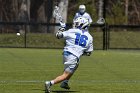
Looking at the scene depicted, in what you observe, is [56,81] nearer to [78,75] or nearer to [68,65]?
[68,65]

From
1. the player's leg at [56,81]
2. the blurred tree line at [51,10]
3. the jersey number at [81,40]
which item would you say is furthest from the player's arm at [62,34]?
the blurred tree line at [51,10]

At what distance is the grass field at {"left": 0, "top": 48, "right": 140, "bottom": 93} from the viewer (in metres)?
14.7

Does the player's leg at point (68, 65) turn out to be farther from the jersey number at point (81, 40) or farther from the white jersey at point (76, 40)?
the jersey number at point (81, 40)

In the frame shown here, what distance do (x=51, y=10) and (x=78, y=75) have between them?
34587 millimetres

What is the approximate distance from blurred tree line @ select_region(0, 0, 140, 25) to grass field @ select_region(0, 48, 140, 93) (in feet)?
69.7

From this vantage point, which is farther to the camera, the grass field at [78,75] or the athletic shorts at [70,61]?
the grass field at [78,75]

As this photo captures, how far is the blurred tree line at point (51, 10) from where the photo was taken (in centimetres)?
5269

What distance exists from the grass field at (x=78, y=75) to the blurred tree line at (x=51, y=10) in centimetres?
2126

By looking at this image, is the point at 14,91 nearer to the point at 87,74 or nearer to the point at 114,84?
the point at 114,84

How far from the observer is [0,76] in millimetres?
17688

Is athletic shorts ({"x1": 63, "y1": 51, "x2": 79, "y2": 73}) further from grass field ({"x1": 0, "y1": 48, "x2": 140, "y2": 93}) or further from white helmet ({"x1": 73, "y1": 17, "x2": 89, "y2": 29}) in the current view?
grass field ({"x1": 0, "y1": 48, "x2": 140, "y2": 93})

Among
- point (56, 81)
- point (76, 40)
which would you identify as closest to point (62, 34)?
point (76, 40)

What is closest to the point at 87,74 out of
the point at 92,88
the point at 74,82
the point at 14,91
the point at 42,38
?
the point at 74,82

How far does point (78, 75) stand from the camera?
18.8 m
